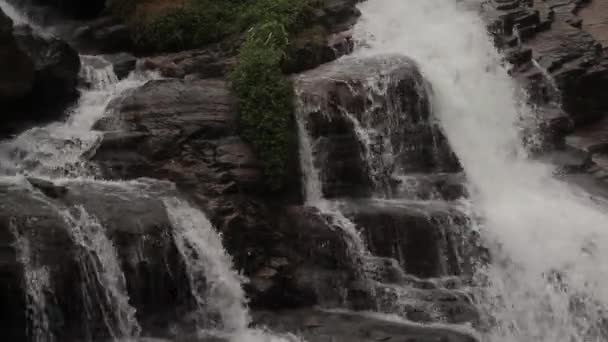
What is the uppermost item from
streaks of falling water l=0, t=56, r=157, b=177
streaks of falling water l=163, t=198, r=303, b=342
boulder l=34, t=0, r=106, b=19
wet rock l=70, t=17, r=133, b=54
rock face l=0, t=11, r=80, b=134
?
boulder l=34, t=0, r=106, b=19

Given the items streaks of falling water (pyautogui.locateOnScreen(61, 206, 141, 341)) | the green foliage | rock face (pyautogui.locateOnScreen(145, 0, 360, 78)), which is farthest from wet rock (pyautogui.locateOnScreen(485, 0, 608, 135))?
streaks of falling water (pyautogui.locateOnScreen(61, 206, 141, 341))

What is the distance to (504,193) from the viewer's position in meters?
16.2

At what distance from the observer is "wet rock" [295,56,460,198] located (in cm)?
1508

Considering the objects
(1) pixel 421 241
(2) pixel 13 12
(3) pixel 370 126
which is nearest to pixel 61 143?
(3) pixel 370 126

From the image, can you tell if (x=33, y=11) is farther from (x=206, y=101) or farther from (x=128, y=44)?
Answer: (x=206, y=101)

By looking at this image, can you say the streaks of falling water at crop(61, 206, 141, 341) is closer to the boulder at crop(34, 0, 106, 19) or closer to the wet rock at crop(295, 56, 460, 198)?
the wet rock at crop(295, 56, 460, 198)

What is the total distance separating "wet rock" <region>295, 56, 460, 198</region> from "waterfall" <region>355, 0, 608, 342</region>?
3.77ft

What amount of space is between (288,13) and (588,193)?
27.0 ft

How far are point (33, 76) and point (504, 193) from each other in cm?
1000

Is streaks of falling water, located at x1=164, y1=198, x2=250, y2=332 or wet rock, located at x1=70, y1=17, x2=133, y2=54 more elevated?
wet rock, located at x1=70, y1=17, x2=133, y2=54

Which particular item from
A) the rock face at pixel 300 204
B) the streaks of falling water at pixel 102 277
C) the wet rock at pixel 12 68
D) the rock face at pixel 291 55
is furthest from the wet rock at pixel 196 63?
the streaks of falling water at pixel 102 277

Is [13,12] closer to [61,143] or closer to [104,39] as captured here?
[104,39]

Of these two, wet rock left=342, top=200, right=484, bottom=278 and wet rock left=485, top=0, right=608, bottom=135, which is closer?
wet rock left=342, top=200, right=484, bottom=278

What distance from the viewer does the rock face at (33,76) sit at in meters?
14.0
